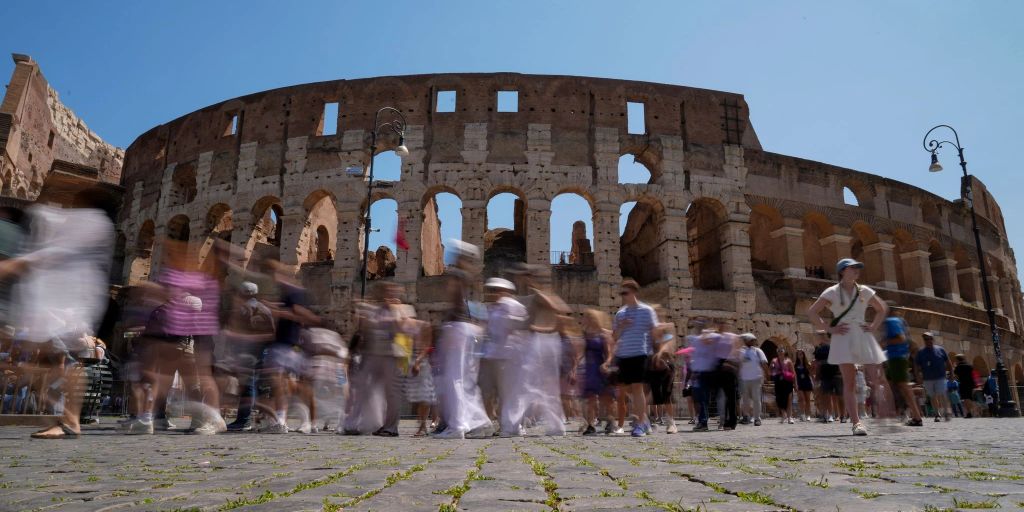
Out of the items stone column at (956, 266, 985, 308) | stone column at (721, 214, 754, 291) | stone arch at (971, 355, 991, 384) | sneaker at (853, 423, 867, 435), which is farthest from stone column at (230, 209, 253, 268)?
stone column at (956, 266, 985, 308)

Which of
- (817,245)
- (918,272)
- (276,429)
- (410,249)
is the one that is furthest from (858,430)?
(918,272)

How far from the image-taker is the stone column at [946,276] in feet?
81.2

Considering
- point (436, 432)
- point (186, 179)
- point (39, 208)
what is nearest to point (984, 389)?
point (436, 432)

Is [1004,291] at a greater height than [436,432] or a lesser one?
greater

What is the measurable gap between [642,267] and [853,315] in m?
16.7

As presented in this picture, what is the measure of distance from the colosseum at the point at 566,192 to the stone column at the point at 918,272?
0.05 m

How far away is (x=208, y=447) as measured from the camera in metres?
4.81

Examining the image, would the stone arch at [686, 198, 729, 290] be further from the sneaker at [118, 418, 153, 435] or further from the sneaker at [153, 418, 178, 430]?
the sneaker at [118, 418, 153, 435]

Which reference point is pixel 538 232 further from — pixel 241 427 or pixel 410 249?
pixel 241 427

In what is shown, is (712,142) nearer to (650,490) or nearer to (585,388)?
(585,388)

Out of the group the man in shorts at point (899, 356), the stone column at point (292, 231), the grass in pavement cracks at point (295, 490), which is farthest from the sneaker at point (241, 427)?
the stone column at point (292, 231)

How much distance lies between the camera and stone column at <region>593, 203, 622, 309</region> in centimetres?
1945

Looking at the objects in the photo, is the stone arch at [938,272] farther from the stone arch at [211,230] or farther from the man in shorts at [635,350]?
the stone arch at [211,230]

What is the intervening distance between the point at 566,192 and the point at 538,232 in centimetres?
184
